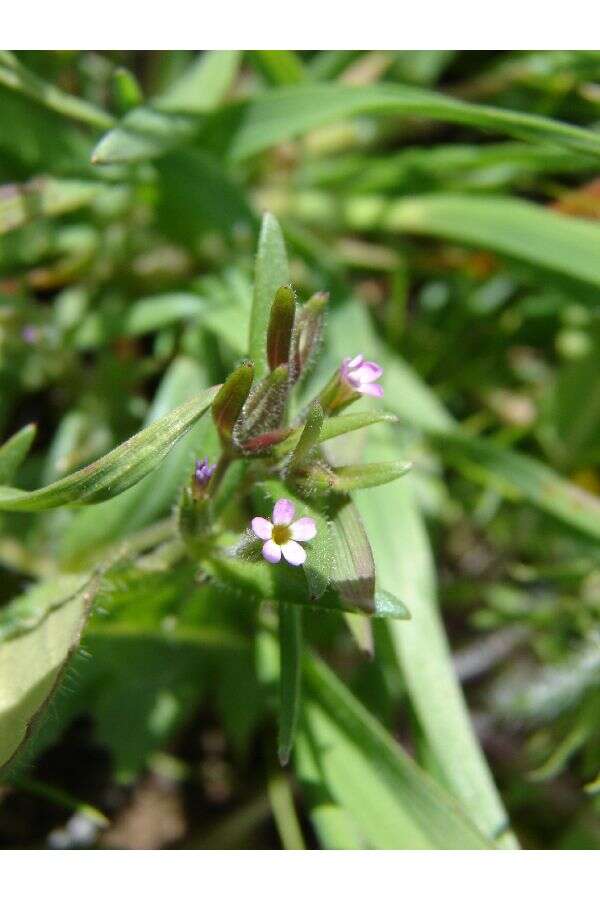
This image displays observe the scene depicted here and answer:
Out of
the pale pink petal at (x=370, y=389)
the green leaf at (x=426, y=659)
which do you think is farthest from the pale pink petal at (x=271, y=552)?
the green leaf at (x=426, y=659)

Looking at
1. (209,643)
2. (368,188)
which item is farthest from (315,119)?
(209,643)

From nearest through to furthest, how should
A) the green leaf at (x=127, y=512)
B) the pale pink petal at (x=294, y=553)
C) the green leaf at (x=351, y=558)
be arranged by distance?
the pale pink petal at (x=294, y=553), the green leaf at (x=351, y=558), the green leaf at (x=127, y=512)

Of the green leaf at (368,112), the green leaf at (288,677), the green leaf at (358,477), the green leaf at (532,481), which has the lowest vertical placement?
the green leaf at (532,481)

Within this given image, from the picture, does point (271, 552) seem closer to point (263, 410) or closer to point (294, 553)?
point (294, 553)

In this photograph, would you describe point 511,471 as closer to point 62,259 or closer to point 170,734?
point 170,734

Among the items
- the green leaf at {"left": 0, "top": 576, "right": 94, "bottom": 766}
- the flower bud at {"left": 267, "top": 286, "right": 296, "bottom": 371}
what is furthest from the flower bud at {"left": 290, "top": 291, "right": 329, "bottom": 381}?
the green leaf at {"left": 0, "top": 576, "right": 94, "bottom": 766}

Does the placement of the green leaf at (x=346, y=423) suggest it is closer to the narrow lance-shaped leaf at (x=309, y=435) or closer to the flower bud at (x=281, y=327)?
the narrow lance-shaped leaf at (x=309, y=435)

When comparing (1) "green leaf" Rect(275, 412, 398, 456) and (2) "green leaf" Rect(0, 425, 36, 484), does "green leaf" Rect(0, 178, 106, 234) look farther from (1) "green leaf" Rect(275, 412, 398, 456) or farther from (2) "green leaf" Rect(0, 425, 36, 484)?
(1) "green leaf" Rect(275, 412, 398, 456)
